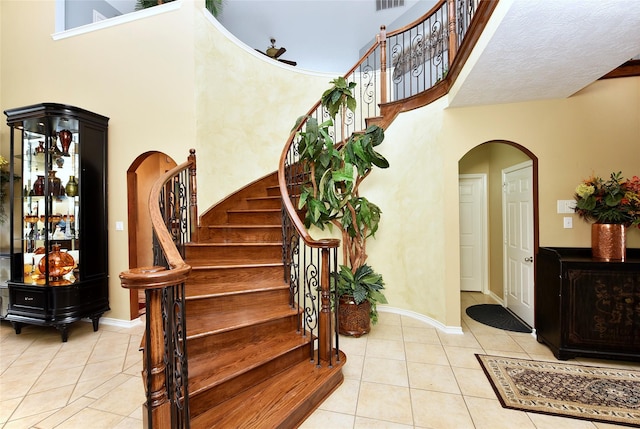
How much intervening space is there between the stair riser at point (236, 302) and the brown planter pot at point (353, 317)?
2.79 feet

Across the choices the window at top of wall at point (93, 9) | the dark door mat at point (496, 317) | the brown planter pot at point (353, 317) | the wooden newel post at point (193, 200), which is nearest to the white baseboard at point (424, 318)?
the dark door mat at point (496, 317)

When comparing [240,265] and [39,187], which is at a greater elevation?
[39,187]

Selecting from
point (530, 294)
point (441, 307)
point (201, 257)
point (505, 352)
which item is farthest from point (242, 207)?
point (530, 294)

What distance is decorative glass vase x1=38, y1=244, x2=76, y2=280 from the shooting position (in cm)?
318

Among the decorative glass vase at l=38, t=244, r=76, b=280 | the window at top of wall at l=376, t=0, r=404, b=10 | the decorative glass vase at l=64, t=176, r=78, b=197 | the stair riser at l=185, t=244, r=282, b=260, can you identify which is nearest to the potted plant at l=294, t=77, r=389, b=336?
the stair riser at l=185, t=244, r=282, b=260

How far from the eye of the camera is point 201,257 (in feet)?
9.82

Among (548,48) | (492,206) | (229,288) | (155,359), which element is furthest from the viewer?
(492,206)

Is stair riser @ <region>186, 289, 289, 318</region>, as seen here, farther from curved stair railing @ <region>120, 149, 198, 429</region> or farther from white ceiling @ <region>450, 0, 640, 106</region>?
white ceiling @ <region>450, 0, 640, 106</region>

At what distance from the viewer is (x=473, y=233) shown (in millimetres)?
4730

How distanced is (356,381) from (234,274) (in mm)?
1370

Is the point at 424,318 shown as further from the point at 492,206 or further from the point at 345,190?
the point at 492,206

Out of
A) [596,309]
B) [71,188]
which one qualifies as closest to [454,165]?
[596,309]

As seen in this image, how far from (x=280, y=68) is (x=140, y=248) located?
3.74 metres

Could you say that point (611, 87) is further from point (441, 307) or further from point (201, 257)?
point (201, 257)
